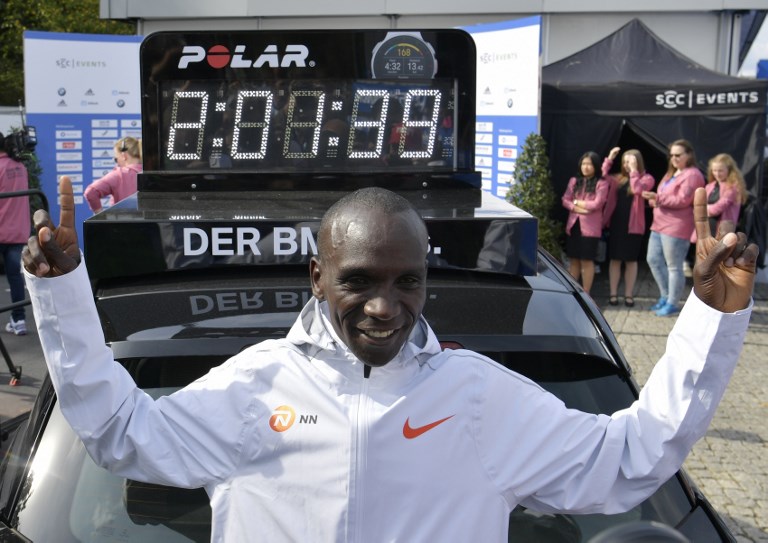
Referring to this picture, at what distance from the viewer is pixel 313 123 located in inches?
176

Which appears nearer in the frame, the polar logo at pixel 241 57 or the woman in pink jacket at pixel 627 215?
the polar logo at pixel 241 57

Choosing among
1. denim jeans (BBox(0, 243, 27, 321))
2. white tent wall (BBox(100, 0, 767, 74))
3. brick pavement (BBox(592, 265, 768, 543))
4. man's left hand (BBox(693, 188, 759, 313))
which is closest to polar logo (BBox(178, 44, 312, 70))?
man's left hand (BBox(693, 188, 759, 313))

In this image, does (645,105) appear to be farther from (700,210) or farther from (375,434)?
(375,434)

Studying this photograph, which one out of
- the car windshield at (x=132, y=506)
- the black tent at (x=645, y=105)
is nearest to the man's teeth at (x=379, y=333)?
the car windshield at (x=132, y=506)

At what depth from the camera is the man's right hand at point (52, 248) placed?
170cm

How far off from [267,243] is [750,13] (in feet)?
54.0

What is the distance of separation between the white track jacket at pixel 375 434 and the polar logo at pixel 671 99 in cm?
1116

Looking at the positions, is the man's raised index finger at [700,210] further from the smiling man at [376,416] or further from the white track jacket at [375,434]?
the white track jacket at [375,434]

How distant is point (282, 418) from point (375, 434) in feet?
0.66

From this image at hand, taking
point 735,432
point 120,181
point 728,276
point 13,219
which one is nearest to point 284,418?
point 728,276

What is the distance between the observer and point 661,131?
40.5ft

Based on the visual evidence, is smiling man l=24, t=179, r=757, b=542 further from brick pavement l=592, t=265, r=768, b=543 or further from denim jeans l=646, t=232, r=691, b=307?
denim jeans l=646, t=232, r=691, b=307

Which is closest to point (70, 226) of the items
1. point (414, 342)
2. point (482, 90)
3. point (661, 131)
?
point (414, 342)

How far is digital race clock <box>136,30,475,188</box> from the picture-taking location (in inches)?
170
